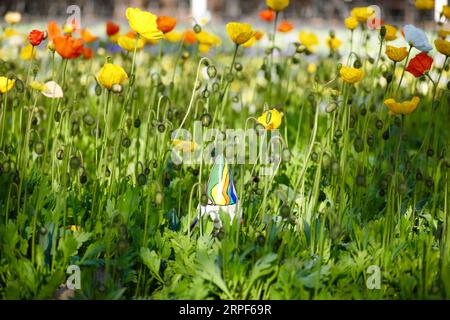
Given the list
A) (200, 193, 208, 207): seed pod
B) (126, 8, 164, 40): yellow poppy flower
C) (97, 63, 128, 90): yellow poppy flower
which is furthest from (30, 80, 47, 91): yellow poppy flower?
(200, 193, 208, 207): seed pod

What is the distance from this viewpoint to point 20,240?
1.87 m

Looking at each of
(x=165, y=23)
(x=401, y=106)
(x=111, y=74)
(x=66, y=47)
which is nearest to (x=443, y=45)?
(x=401, y=106)

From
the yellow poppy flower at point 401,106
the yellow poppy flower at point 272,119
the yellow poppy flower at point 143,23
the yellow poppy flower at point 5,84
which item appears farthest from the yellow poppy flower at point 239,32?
the yellow poppy flower at point 5,84

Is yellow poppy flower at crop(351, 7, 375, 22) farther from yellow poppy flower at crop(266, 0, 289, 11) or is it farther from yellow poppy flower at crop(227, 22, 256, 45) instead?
yellow poppy flower at crop(227, 22, 256, 45)

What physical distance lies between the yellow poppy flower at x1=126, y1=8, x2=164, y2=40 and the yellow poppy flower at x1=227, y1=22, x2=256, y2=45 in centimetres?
21

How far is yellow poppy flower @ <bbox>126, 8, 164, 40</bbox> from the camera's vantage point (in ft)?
6.97

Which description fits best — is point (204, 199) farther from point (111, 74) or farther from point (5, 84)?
point (5, 84)

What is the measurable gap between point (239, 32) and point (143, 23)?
0.91 feet

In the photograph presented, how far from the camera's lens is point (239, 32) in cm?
217

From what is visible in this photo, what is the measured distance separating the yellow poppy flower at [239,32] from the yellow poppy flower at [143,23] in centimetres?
21

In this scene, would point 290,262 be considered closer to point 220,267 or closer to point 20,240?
point 220,267

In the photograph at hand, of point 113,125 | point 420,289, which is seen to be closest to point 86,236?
point 420,289

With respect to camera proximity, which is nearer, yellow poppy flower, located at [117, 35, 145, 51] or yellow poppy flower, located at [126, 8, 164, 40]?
yellow poppy flower, located at [126, 8, 164, 40]

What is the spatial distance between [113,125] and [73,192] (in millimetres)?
1064
